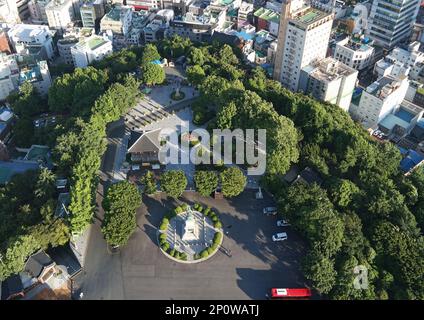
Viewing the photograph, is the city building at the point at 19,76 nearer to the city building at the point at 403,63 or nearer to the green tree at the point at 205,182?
the green tree at the point at 205,182

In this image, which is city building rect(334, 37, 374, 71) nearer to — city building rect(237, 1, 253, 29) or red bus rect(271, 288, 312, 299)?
city building rect(237, 1, 253, 29)

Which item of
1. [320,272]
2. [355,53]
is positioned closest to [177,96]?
[320,272]

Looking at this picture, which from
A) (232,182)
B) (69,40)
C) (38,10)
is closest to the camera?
(232,182)

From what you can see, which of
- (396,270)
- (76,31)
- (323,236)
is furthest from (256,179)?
(76,31)

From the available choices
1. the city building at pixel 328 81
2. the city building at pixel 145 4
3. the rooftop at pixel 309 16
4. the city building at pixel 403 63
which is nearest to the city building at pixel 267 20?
the rooftop at pixel 309 16

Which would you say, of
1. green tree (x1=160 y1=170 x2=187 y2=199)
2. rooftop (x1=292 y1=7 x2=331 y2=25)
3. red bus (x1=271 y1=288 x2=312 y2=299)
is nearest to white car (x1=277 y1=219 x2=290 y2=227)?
red bus (x1=271 y1=288 x2=312 y2=299)

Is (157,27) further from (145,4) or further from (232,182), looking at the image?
(232,182)
